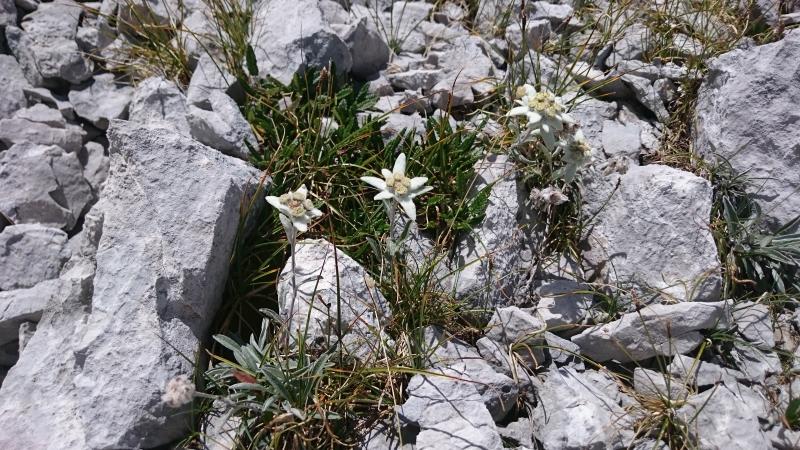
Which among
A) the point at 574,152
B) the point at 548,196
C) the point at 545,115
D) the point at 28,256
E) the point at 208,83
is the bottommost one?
the point at 28,256

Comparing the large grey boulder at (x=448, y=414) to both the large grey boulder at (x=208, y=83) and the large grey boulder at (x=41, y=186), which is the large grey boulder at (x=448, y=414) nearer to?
the large grey boulder at (x=208, y=83)

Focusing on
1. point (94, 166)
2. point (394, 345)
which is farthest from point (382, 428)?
point (94, 166)


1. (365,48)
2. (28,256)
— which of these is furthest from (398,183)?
(28,256)

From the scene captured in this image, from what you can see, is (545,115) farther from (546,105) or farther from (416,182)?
(416,182)

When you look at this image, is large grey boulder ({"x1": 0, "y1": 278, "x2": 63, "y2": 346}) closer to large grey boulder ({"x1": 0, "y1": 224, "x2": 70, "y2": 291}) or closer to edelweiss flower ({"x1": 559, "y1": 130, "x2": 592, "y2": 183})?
large grey boulder ({"x1": 0, "y1": 224, "x2": 70, "y2": 291})

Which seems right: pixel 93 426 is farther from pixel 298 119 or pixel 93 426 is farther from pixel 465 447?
pixel 298 119

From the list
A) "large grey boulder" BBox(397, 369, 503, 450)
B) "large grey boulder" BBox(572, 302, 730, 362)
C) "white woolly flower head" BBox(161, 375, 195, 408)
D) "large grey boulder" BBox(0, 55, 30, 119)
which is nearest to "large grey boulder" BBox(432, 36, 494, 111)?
"large grey boulder" BBox(572, 302, 730, 362)
